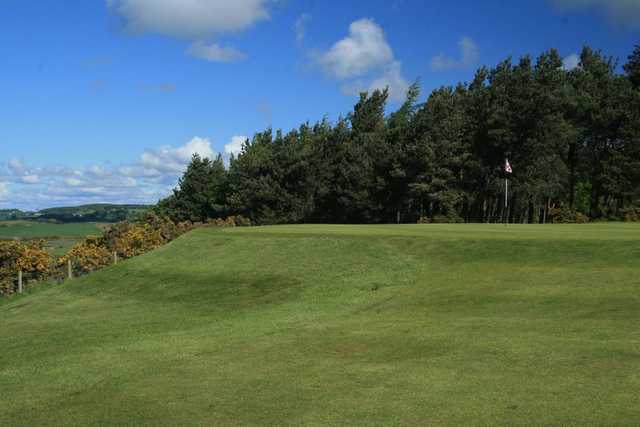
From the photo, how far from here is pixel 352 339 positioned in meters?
13.5

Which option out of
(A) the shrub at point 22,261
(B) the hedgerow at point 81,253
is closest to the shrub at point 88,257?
(B) the hedgerow at point 81,253

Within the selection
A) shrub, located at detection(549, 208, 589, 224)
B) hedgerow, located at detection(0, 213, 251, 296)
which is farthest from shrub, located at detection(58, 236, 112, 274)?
shrub, located at detection(549, 208, 589, 224)

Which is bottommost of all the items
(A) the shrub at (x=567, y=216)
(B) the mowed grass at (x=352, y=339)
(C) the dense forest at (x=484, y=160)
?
(B) the mowed grass at (x=352, y=339)

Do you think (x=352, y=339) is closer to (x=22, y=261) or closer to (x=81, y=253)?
(x=22, y=261)

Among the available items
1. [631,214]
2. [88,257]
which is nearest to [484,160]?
[631,214]

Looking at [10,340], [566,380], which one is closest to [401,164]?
[10,340]

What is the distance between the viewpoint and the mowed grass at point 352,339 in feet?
29.0

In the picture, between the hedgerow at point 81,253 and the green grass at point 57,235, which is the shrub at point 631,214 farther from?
the green grass at point 57,235

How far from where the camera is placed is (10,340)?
16.9 m

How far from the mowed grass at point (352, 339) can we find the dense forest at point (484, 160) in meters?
42.1

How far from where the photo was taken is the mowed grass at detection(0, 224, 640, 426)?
8.84m

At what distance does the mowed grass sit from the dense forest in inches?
1657

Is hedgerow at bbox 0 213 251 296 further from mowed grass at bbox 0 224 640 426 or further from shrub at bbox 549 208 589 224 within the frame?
shrub at bbox 549 208 589 224

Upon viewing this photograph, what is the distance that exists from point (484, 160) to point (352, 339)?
59.4 metres
